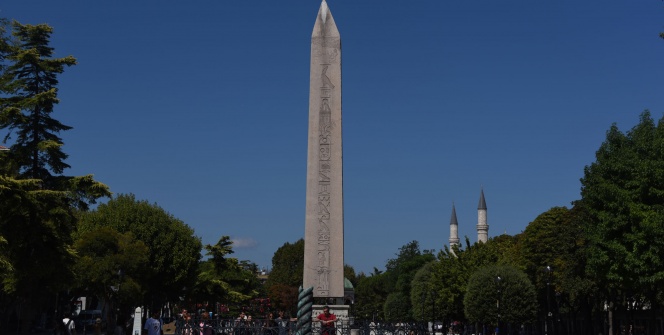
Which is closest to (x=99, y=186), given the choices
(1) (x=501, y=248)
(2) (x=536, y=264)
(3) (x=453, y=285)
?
(2) (x=536, y=264)

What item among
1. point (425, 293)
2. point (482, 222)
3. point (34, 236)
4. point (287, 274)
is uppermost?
point (482, 222)

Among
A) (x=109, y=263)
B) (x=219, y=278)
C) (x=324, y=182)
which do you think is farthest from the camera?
(x=219, y=278)

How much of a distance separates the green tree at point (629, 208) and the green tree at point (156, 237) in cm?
2779

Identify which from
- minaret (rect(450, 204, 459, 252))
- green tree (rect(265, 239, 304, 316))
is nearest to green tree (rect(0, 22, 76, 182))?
green tree (rect(265, 239, 304, 316))

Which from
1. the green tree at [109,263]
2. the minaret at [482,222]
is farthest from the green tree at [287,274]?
the green tree at [109,263]

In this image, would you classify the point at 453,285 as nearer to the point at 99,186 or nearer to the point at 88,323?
the point at 88,323

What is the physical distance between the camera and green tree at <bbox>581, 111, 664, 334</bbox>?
36.3 meters

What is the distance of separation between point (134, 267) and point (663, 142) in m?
29.4

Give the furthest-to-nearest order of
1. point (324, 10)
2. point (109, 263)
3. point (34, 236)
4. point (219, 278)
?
point (219, 278)
point (109, 263)
point (34, 236)
point (324, 10)

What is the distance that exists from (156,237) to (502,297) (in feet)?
79.8

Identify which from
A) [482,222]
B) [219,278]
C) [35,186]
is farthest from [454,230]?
[35,186]

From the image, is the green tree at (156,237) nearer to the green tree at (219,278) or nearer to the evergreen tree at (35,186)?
the green tree at (219,278)

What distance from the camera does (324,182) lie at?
20.5m

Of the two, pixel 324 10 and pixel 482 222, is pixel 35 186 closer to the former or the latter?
pixel 324 10
